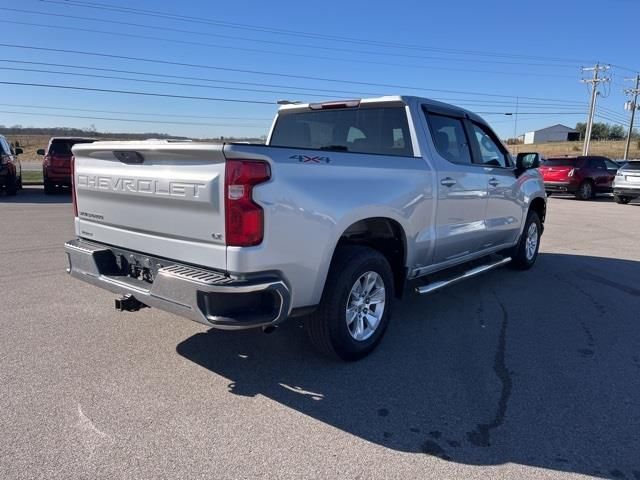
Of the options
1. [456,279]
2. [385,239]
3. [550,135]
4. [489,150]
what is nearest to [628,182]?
[489,150]

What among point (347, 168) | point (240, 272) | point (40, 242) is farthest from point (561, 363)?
point (40, 242)

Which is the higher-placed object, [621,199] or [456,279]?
[456,279]

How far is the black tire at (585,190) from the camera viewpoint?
20.1 m

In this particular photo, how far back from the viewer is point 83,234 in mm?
4191

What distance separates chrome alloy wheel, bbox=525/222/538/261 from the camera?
7.21 meters

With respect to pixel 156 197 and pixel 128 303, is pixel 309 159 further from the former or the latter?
pixel 128 303

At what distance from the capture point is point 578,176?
1984cm

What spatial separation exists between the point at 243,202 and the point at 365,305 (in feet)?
5.10

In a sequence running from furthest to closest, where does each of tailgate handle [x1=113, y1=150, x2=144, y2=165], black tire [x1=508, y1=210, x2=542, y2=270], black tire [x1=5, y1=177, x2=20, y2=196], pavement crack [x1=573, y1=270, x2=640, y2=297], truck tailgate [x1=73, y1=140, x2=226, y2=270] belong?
black tire [x1=5, y1=177, x2=20, y2=196] → black tire [x1=508, y1=210, x2=542, y2=270] → pavement crack [x1=573, y1=270, x2=640, y2=297] → tailgate handle [x1=113, y1=150, x2=144, y2=165] → truck tailgate [x1=73, y1=140, x2=226, y2=270]

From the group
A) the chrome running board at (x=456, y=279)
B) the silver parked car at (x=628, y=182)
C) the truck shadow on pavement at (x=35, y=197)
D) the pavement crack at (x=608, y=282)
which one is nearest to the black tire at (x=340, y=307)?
the chrome running board at (x=456, y=279)

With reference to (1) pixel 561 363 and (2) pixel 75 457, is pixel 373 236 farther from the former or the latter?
(2) pixel 75 457

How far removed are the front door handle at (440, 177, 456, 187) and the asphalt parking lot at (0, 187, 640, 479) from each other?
133 centimetres

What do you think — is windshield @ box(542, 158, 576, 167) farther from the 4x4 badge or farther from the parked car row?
the 4x4 badge

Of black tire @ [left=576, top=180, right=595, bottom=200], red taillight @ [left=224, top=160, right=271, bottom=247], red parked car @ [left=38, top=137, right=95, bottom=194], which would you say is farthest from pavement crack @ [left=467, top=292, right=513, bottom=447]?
black tire @ [left=576, top=180, right=595, bottom=200]
